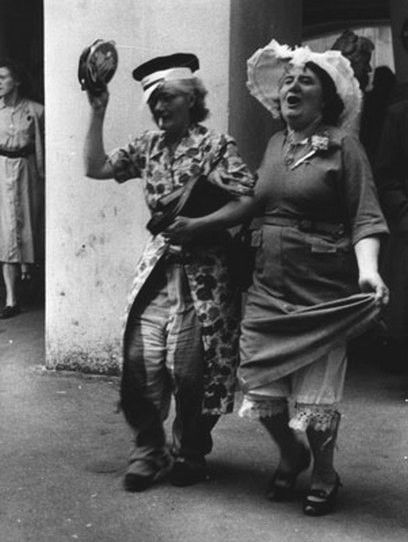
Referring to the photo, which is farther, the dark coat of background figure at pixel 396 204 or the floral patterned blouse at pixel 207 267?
the dark coat of background figure at pixel 396 204

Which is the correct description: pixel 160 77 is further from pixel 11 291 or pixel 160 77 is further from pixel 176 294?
pixel 11 291

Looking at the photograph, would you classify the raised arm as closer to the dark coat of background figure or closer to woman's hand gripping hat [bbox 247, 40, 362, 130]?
woman's hand gripping hat [bbox 247, 40, 362, 130]

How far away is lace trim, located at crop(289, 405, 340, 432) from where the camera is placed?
186 inches

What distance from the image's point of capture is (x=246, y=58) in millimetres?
6895

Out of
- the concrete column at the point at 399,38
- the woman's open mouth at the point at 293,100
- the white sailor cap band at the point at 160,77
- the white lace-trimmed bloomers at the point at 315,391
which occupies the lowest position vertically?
the white lace-trimmed bloomers at the point at 315,391

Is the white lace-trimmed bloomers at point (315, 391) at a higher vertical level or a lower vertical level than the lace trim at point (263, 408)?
Result: higher

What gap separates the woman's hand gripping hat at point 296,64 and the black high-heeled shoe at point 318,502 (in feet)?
4.94

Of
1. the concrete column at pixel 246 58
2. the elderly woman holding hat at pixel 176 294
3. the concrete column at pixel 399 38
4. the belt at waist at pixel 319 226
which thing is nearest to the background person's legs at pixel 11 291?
the concrete column at pixel 246 58

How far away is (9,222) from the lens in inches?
367

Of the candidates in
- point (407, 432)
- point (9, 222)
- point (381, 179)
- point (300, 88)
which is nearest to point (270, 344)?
point (300, 88)

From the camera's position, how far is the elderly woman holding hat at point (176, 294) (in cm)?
504

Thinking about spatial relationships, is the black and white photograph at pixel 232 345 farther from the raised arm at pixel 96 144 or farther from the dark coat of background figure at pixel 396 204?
the dark coat of background figure at pixel 396 204

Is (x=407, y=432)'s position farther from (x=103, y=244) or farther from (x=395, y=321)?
Answer: (x=103, y=244)

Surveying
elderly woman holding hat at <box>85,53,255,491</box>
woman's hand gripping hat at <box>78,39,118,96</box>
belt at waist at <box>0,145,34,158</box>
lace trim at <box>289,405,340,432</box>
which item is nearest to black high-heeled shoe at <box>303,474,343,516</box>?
lace trim at <box>289,405,340,432</box>
